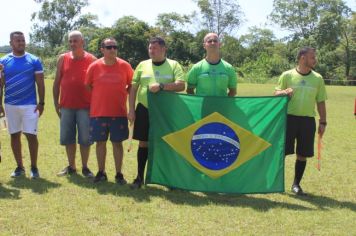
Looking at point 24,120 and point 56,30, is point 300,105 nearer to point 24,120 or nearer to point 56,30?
point 24,120

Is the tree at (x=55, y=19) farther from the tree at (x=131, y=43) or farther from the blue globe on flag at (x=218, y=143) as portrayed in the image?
the blue globe on flag at (x=218, y=143)

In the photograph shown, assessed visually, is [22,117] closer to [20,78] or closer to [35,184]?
[20,78]

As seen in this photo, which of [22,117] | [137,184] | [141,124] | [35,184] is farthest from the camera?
[22,117]

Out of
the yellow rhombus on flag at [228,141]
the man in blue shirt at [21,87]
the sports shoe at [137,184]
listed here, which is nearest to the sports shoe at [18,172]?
the man in blue shirt at [21,87]

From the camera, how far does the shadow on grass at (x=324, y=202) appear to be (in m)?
6.47

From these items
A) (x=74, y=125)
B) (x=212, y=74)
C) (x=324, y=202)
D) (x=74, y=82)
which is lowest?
(x=324, y=202)

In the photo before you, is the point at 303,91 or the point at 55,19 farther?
the point at 55,19

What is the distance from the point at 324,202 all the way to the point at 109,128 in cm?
306

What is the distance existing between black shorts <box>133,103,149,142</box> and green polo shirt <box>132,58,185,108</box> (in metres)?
0.14

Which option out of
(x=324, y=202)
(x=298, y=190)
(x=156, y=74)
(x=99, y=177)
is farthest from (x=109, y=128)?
(x=324, y=202)

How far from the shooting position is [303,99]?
6.87 m

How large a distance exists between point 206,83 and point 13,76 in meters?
2.81

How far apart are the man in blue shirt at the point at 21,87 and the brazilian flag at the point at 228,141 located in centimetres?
188

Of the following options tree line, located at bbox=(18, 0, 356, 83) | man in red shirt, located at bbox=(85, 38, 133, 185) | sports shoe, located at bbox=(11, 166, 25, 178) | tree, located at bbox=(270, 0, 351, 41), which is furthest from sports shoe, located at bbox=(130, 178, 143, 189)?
tree, located at bbox=(270, 0, 351, 41)
